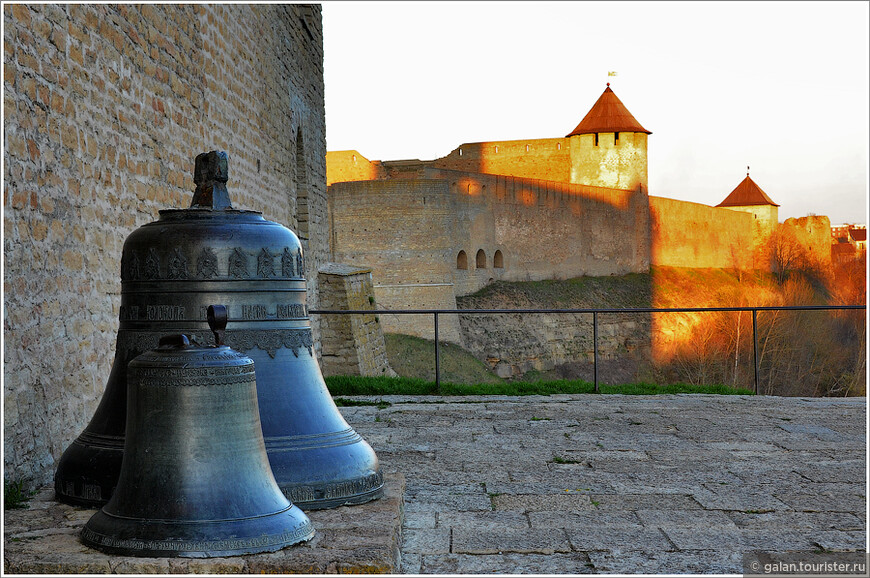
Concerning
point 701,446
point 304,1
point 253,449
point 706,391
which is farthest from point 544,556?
point 304,1

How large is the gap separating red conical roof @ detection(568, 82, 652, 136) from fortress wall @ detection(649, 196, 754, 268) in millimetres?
3274

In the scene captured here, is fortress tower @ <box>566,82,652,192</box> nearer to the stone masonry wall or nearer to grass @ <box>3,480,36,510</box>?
the stone masonry wall

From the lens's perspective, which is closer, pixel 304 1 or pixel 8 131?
pixel 8 131

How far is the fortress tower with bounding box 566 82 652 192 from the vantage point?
124 ft

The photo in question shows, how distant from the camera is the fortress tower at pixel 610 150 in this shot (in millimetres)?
37844

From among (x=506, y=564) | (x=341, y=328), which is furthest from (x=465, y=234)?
(x=506, y=564)

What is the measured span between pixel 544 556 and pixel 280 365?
3.51ft

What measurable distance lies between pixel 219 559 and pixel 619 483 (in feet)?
7.14

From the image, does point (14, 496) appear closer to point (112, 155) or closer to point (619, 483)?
point (112, 155)

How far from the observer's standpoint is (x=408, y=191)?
992 inches

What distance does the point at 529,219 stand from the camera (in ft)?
102

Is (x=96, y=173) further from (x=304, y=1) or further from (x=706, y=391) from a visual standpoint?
(x=304, y=1)

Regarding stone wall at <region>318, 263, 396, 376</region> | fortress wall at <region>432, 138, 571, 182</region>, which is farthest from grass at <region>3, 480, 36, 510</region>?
fortress wall at <region>432, 138, 571, 182</region>

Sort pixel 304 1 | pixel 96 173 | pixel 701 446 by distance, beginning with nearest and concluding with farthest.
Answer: pixel 96 173 → pixel 701 446 → pixel 304 1
